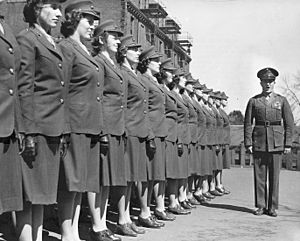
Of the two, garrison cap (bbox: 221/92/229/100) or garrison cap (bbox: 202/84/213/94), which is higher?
garrison cap (bbox: 221/92/229/100)

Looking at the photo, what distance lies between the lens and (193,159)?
10320mm

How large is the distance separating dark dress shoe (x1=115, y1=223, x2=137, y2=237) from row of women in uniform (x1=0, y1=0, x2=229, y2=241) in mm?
15

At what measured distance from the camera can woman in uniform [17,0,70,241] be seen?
15.4 feet

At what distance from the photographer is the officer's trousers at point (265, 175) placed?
31.4ft

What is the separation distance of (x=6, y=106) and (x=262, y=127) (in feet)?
20.0

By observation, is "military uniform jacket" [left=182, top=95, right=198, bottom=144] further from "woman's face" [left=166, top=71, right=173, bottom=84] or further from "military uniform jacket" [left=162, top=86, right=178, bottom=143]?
"military uniform jacket" [left=162, top=86, right=178, bottom=143]

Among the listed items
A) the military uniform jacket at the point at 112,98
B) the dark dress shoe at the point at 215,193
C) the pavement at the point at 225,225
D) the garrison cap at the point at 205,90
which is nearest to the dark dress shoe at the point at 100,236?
the pavement at the point at 225,225

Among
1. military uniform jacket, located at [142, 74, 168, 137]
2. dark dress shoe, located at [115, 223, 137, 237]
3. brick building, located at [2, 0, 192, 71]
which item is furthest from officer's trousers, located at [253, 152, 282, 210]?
brick building, located at [2, 0, 192, 71]

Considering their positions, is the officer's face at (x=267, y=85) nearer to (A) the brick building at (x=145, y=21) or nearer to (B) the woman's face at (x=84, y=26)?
(B) the woman's face at (x=84, y=26)

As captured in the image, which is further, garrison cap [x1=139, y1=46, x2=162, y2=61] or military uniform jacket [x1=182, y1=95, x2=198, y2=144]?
military uniform jacket [x1=182, y1=95, x2=198, y2=144]

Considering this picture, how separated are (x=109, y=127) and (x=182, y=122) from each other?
10.1 feet

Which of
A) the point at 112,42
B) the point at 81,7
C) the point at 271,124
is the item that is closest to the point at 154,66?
the point at 112,42

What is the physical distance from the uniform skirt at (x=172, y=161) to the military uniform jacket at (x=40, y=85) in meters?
3.45

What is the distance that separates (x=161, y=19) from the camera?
1905 inches
